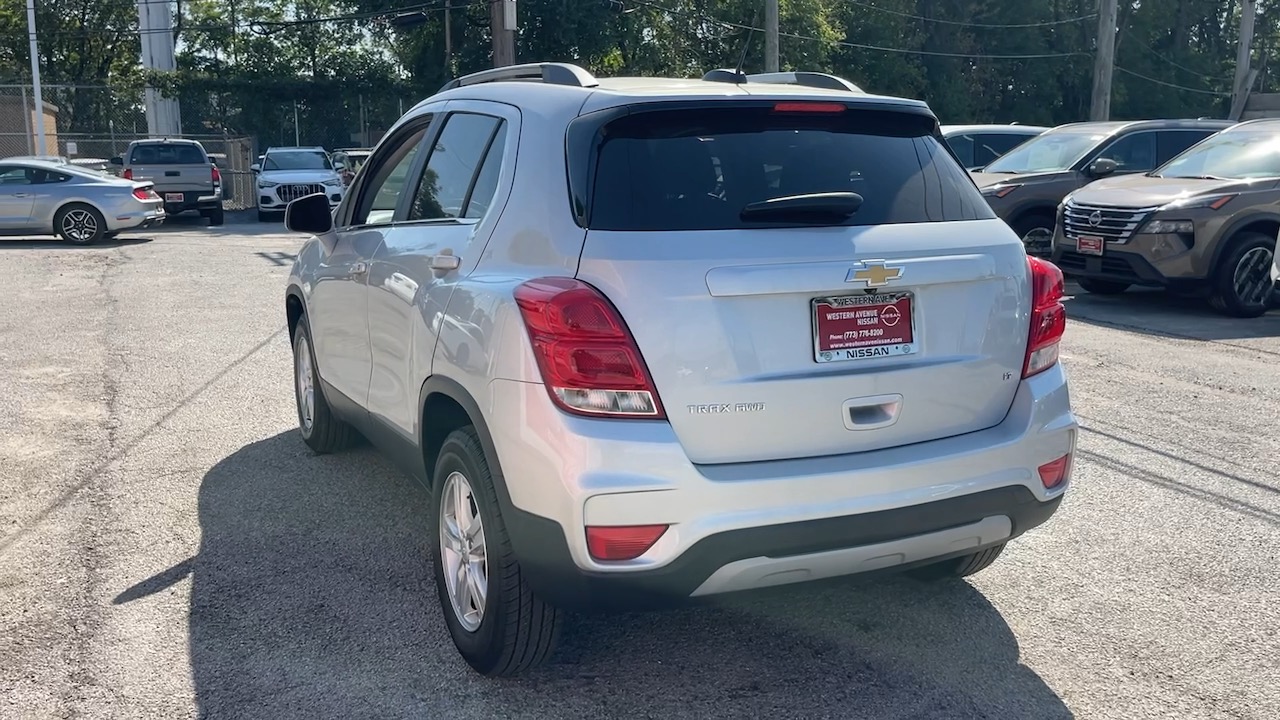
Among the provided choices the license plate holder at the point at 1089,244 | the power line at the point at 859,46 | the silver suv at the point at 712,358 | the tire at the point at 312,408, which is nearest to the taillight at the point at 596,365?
the silver suv at the point at 712,358

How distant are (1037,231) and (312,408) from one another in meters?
10.0

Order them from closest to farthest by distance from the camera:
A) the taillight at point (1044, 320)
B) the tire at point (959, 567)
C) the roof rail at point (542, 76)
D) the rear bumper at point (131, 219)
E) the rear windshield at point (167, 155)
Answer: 1. the taillight at point (1044, 320)
2. the roof rail at point (542, 76)
3. the tire at point (959, 567)
4. the rear bumper at point (131, 219)
5. the rear windshield at point (167, 155)

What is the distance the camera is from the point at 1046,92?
175 feet

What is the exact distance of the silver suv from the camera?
3211 millimetres

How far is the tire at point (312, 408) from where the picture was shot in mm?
6012

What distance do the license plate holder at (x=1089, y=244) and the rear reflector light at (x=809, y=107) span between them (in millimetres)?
8641

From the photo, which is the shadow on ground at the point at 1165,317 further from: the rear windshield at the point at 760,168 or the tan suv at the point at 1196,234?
the rear windshield at the point at 760,168

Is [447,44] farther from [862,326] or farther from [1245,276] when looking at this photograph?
[862,326]

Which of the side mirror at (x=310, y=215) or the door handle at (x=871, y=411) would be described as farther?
the side mirror at (x=310, y=215)

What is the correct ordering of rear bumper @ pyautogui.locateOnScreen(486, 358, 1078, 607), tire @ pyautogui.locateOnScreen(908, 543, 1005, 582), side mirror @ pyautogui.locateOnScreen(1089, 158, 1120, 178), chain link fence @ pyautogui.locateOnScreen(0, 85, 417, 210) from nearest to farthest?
rear bumper @ pyautogui.locateOnScreen(486, 358, 1078, 607)
tire @ pyautogui.locateOnScreen(908, 543, 1005, 582)
side mirror @ pyautogui.locateOnScreen(1089, 158, 1120, 178)
chain link fence @ pyautogui.locateOnScreen(0, 85, 417, 210)

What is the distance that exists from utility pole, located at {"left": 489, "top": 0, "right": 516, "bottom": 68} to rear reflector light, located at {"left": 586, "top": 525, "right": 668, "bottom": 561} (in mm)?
21478

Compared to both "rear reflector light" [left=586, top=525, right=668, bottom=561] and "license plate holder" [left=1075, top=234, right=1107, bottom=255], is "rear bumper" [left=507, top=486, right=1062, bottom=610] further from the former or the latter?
"license plate holder" [left=1075, top=234, right=1107, bottom=255]

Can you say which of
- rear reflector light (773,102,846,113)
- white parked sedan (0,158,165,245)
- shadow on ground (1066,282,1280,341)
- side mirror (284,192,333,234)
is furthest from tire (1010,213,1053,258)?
white parked sedan (0,158,165,245)

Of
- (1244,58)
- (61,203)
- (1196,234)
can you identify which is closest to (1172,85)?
(1244,58)
